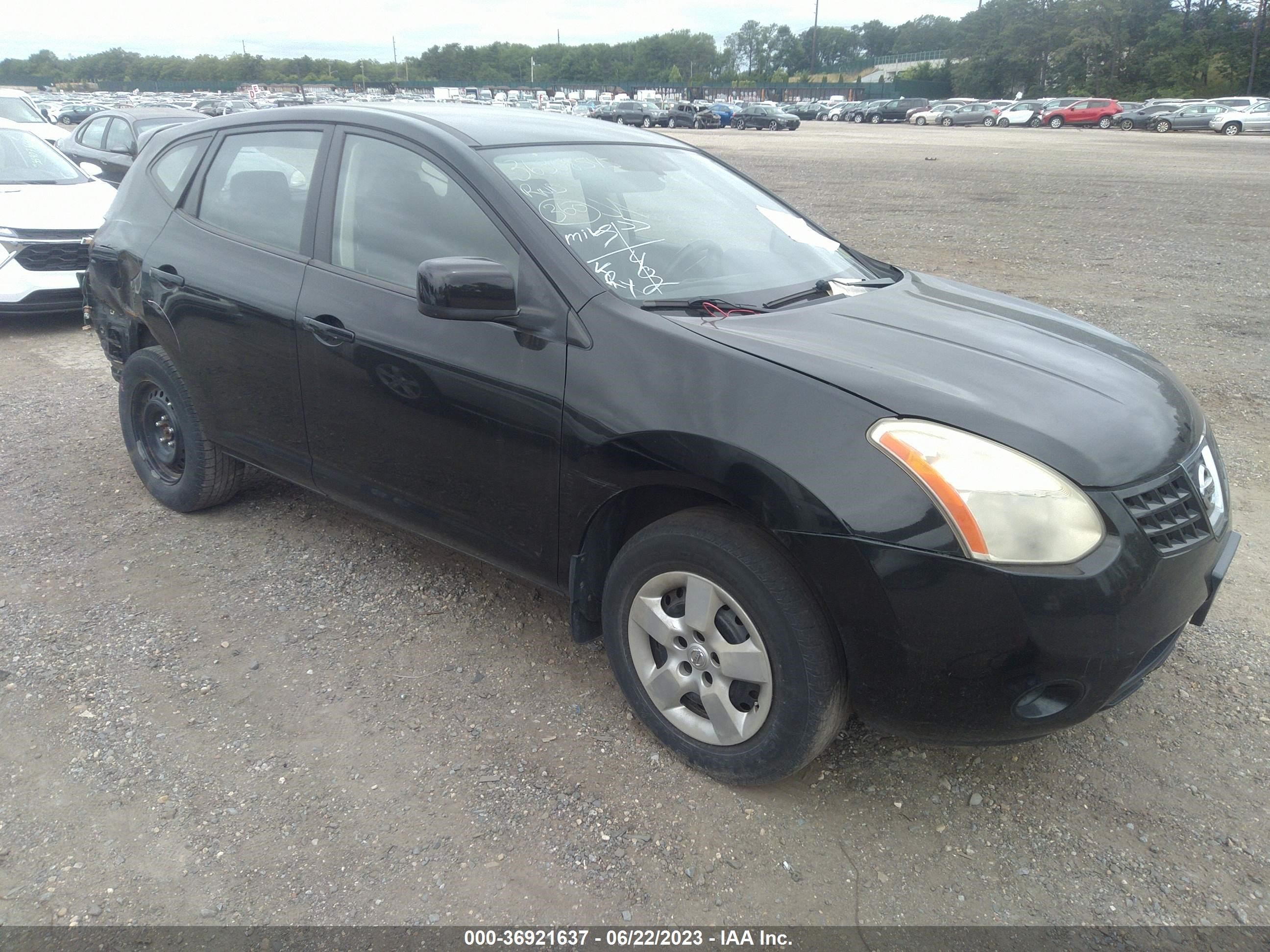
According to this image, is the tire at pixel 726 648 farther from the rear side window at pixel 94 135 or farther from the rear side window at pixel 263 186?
the rear side window at pixel 94 135

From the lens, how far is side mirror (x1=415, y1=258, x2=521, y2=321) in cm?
261

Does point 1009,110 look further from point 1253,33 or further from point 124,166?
point 124,166

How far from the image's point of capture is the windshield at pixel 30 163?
8328mm

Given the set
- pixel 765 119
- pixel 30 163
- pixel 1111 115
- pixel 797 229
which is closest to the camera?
pixel 797 229

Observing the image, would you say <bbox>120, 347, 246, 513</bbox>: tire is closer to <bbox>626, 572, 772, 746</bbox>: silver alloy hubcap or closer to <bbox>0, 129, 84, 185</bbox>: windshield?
<bbox>626, 572, 772, 746</bbox>: silver alloy hubcap

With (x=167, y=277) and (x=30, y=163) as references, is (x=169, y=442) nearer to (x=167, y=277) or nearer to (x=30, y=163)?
(x=167, y=277)

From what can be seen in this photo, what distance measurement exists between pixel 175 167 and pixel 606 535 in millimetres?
2869

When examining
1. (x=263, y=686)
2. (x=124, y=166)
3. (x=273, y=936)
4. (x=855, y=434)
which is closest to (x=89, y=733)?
(x=263, y=686)

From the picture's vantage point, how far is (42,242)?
7.41 metres

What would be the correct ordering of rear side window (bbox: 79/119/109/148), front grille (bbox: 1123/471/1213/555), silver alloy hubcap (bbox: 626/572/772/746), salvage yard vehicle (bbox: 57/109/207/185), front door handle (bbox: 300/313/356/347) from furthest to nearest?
rear side window (bbox: 79/119/109/148), salvage yard vehicle (bbox: 57/109/207/185), front door handle (bbox: 300/313/356/347), silver alloy hubcap (bbox: 626/572/772/746), front grille (bbox: 1123/471/1213/555)

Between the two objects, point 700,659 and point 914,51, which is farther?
point 914,51

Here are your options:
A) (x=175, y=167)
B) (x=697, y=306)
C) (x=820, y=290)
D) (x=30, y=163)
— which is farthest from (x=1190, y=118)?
(x=697, y=306)

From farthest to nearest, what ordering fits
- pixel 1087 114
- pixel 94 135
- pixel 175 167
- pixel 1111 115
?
pixel 1087 114 → pixel 1111 115 → pixel 94 135 → pixel 175 167

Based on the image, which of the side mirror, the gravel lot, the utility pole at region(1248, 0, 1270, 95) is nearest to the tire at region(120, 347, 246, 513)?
the gravel lot
